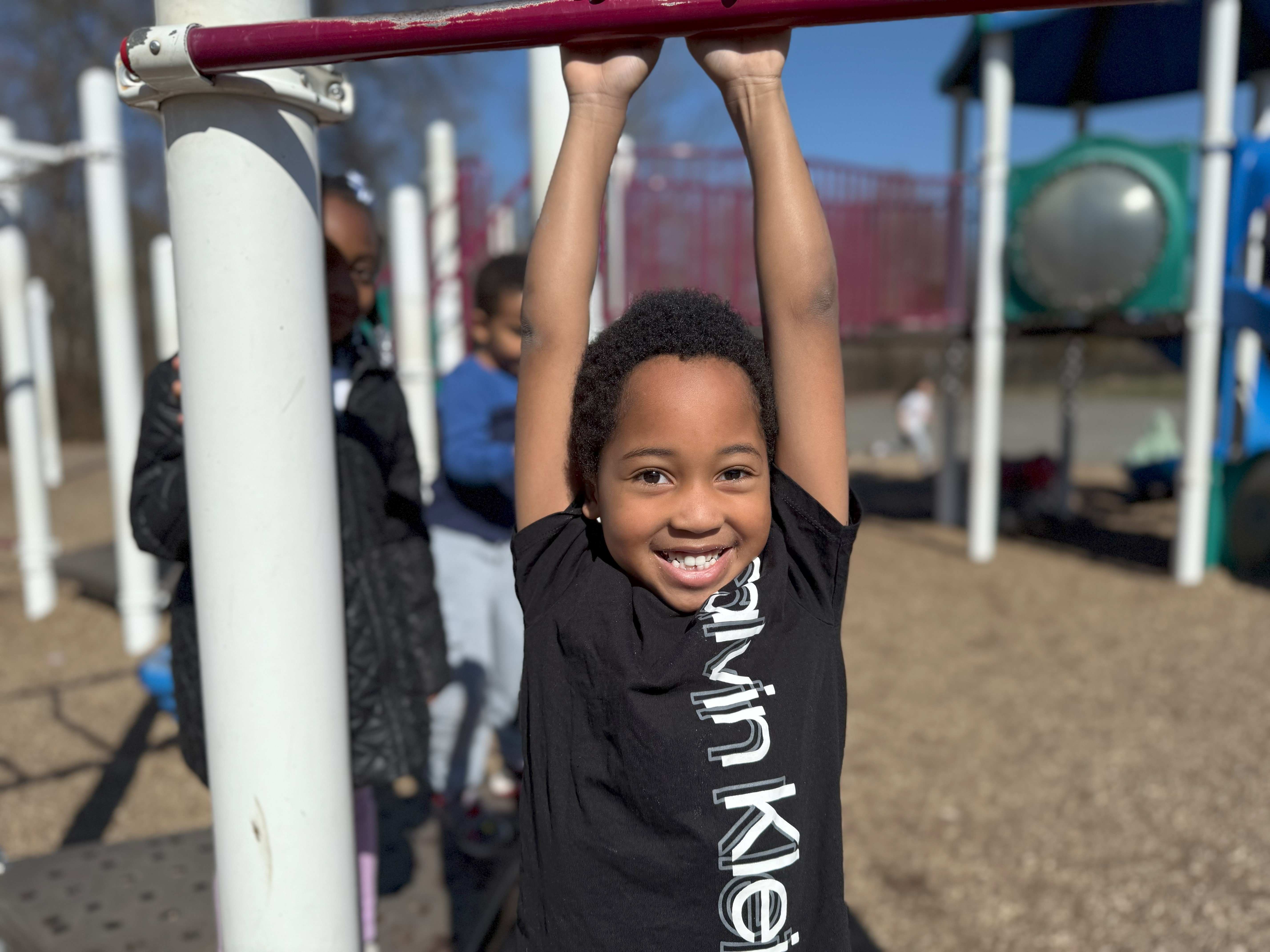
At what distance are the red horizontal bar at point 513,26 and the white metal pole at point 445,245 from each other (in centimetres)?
431

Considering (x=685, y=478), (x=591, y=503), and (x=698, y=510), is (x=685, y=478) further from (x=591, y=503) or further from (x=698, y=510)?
(x=591, y=503)

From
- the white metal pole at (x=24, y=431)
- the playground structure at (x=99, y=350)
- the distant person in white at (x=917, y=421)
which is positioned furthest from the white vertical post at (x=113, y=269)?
the distant person in white at (x=917, y=421)

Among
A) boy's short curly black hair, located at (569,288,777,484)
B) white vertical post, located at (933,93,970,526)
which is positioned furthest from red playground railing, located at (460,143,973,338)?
boy's short curly black hair, located at (569,288,777,484)

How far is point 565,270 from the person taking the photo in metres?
1.25

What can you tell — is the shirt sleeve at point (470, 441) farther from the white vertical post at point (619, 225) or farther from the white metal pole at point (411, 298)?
the white vertical post at point (619, 225)

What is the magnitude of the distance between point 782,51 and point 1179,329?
281 inches

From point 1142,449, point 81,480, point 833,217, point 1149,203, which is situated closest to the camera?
point 1149,203

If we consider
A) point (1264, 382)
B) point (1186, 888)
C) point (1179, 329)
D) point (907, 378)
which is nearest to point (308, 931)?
point (1186, 888)

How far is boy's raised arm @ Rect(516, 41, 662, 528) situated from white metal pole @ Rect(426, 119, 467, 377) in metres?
4.09

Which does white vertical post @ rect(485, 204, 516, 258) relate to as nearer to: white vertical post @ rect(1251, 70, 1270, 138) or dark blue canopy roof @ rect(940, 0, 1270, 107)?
dark blue canopy roof @ rect(940, 0, 1270, 107)

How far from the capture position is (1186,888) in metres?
2.87

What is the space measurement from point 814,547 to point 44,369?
8565 mm

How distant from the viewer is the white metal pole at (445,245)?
538cm

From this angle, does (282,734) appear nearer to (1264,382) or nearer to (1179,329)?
(1264,382)
